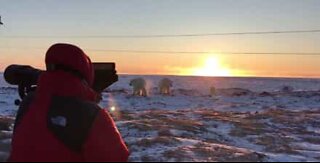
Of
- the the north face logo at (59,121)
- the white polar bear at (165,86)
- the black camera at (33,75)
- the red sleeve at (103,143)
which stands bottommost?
the white polar bear at (165,86)

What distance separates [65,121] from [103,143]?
27 cm

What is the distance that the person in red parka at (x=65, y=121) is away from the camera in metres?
3.22

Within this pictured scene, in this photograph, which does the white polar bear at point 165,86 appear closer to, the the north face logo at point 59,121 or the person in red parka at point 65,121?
the person in red parka at point 65,121

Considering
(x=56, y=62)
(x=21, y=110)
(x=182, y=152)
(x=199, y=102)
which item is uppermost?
(x=56, y=62)

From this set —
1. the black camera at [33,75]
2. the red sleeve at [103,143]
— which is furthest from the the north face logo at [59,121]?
the black camera at [33,75]

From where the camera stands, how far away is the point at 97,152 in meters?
3.25

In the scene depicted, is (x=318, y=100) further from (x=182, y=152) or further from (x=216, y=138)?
(x=182, y=152)

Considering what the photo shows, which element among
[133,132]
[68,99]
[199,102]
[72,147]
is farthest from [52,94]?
[199,102]

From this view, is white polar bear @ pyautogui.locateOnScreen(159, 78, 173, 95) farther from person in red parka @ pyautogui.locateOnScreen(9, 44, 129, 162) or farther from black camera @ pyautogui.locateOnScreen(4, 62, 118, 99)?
person in red parka @ pyautogui.locateOnScreen(9, 44, 129, 162)

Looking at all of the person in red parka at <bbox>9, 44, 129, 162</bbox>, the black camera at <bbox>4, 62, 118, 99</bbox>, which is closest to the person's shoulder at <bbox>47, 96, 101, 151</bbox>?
the person in red parka at <bbox>9, 44, 129, 162</bbox>

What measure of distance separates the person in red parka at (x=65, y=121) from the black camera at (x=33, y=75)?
68 centimetres

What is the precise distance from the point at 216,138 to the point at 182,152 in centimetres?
472

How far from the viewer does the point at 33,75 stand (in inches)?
163

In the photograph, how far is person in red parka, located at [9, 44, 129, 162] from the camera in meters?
3.22
